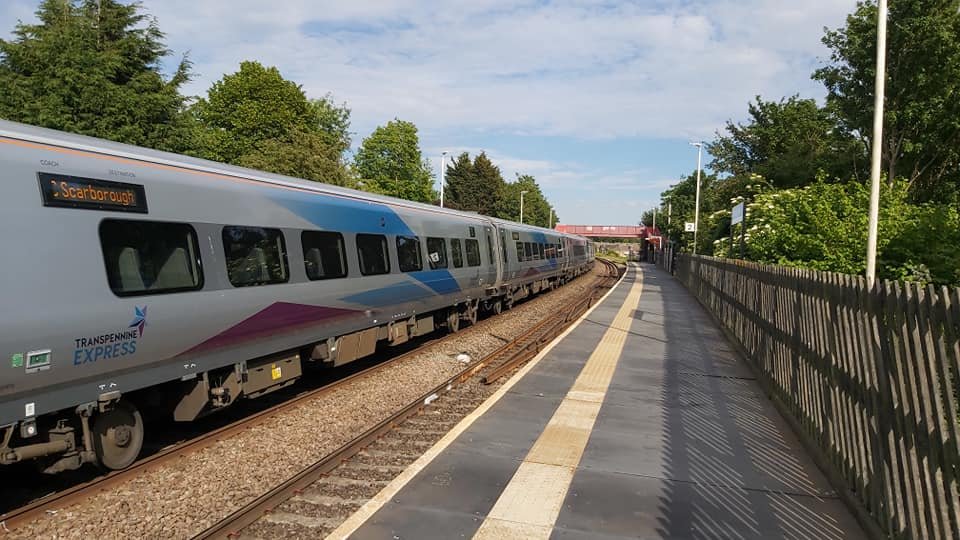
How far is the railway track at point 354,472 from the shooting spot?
4867 mm

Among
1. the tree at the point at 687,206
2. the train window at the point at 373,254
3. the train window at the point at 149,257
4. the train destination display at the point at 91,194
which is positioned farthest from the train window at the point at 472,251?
the tree at the point at 687,206

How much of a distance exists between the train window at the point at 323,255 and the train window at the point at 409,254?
2.17m

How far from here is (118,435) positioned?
580 centimetres

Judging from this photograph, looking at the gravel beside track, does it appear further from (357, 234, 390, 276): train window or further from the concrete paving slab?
the concrete paving slab

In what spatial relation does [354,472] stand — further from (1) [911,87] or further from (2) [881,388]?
(1) [911,87]

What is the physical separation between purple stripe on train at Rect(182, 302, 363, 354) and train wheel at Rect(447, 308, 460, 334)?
6193 mm

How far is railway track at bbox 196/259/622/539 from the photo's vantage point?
16.0 ft

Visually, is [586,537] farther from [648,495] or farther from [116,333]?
[116,333]

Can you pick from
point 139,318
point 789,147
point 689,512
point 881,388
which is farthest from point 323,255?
point 789,147

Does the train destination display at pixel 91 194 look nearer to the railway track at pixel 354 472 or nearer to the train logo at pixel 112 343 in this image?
the train logo at pixel 112 343

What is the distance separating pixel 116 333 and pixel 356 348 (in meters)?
4.83

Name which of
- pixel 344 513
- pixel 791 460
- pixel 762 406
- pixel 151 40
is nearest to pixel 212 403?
pixel 344 513

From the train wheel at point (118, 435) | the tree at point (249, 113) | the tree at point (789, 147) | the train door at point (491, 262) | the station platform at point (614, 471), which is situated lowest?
the station platform at point (614, 471)

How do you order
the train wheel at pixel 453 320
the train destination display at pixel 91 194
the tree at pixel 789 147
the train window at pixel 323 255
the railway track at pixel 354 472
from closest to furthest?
1. the railway track at pixel 354 472
2. the train destination display at pixel 91 194
3. the train window at pixel 323 255
4. the train wheel at pixel 453 320
5. the tree at pixel 789 147
